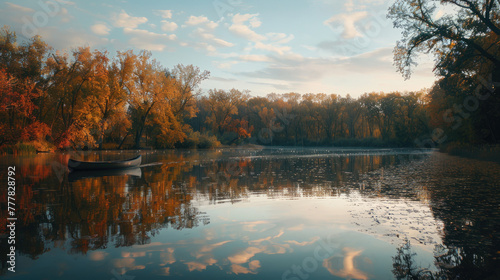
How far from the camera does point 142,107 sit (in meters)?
61.7

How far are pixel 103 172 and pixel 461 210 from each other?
2176cm

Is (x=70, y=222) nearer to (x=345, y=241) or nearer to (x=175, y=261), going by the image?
(x=175, y=261)

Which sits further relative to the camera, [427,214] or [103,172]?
[103,172]

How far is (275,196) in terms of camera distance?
1359cm

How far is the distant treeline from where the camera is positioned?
40875 millimetres

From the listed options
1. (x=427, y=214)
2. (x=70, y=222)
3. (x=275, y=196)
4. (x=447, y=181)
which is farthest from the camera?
(x=447, y=181)

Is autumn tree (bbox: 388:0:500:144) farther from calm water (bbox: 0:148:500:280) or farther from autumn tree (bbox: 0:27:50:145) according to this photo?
autumn tree (bbox: 0:27:50:145)

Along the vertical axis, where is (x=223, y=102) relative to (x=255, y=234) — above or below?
above

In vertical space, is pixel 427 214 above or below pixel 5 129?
below

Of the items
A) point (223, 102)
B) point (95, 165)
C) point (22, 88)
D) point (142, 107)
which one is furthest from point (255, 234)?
point (223, 102)

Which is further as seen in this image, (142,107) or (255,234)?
(142,107)

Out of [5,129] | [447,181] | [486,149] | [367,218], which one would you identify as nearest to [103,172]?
[367,218]

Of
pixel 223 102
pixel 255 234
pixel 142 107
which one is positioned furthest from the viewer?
pixel 223 102

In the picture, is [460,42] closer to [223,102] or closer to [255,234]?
[255,234]
